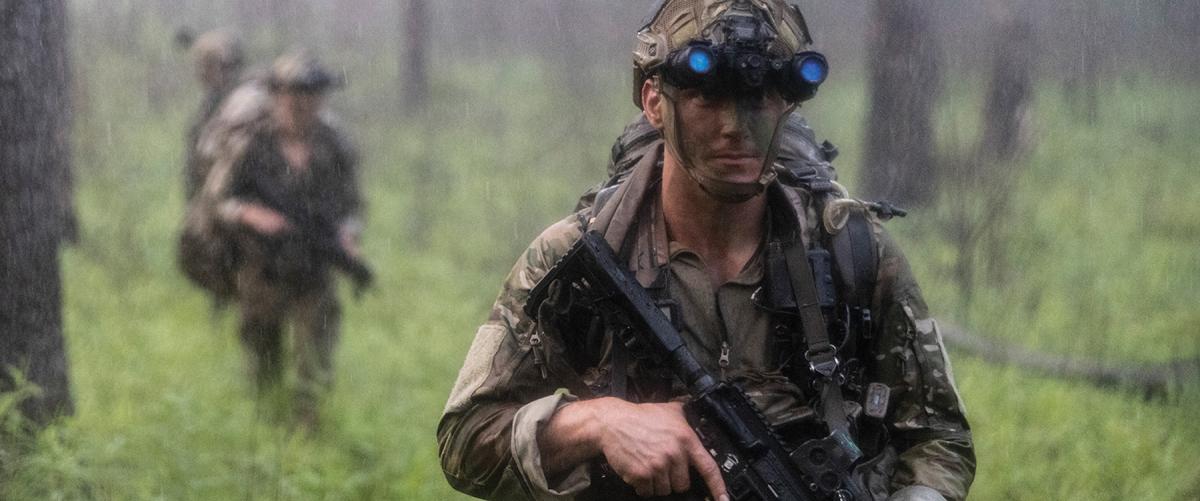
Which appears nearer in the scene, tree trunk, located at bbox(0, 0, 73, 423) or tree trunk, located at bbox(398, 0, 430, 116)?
tree trunk, located at bbox(0, 0, 73, 423)

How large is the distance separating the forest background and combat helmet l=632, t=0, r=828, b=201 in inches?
117

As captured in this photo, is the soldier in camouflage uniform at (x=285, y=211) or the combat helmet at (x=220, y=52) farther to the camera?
the combat helmet at (x=220, y=52)

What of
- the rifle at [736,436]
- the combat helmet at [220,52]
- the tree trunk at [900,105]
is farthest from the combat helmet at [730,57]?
the tree trunk at [900,105]

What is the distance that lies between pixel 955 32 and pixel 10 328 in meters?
18.1

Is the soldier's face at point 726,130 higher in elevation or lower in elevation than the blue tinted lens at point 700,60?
lower

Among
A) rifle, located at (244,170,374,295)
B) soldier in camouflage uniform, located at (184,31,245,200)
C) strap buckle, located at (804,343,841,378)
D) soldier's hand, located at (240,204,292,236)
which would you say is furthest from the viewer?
soldier in camouflage uniform, located at (184,31,245,200)

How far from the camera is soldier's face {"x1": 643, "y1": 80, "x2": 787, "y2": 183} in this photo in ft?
8.72

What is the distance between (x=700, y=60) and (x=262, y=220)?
4.70m

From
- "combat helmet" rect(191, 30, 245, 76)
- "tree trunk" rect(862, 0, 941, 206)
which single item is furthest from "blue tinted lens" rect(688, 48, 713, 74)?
"tree trunk" rect(862, 0, 941, 206)

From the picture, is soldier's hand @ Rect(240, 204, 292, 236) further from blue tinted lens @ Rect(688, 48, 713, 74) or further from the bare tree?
blue tinted lens @ Rect(688, 48, 713, 74)

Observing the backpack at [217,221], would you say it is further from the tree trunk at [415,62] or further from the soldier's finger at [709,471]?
the tree trunk at [415,62]

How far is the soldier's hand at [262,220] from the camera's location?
688 cm

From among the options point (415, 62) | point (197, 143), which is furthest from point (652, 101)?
point (415, 62)

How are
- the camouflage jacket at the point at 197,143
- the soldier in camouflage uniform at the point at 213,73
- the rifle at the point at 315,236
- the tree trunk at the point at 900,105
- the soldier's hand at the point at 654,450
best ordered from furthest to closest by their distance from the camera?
the tree trunk at the point at 900,105 → the soldier in camouflage uniform at the point at 213,73 → the camouflage jacket at the point at 197,143 → the rifle at the point at 315,236 → the soldier's hand at the point at 654,450
